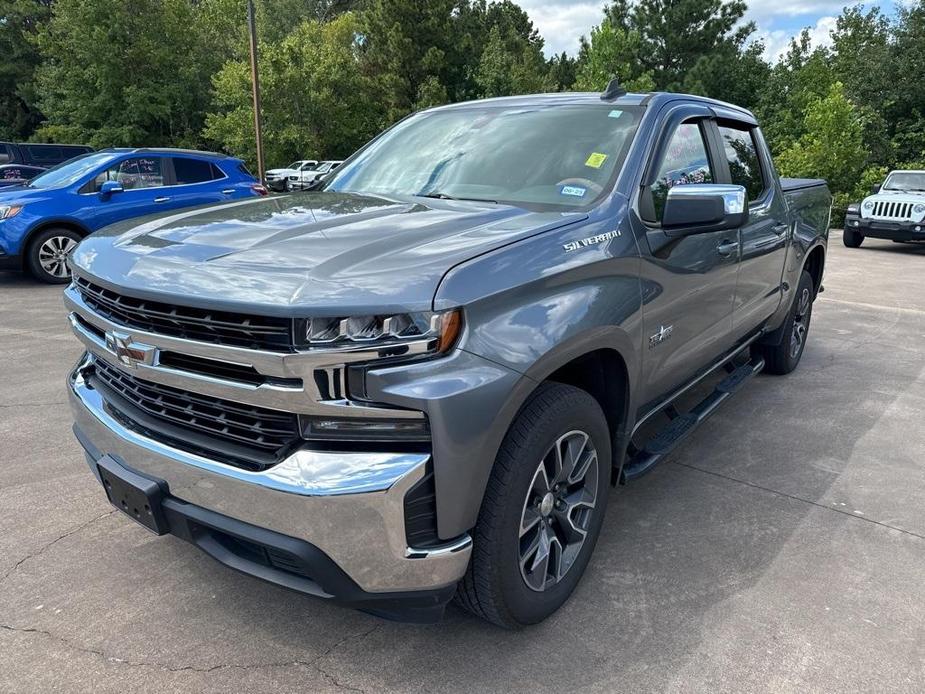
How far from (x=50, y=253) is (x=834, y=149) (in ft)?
66.0

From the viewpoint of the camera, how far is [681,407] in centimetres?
446

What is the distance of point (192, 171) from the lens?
10219 mm

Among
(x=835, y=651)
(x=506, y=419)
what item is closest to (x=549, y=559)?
(x=506, y=419)

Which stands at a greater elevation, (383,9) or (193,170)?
(383,9)

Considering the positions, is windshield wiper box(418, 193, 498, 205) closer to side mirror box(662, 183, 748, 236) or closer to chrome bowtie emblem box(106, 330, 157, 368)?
side mirror box(662, 183, 748, 236)

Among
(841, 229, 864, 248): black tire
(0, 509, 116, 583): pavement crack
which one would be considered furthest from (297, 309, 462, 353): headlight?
(841, 229, 864, 248): black tire

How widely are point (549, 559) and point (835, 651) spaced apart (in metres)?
0.99

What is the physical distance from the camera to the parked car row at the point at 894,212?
1383 cm

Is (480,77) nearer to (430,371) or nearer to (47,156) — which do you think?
(47,156)

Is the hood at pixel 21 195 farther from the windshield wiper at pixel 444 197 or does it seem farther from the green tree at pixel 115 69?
the green tree at pixel 115 69

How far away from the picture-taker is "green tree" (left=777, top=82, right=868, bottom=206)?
20156mm

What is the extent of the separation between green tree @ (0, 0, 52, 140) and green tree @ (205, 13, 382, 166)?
1225 centimetres

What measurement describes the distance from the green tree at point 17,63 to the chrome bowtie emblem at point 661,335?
147 feet

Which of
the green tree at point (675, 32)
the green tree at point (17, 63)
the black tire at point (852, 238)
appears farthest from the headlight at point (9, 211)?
the green tree at point (17, 63)
